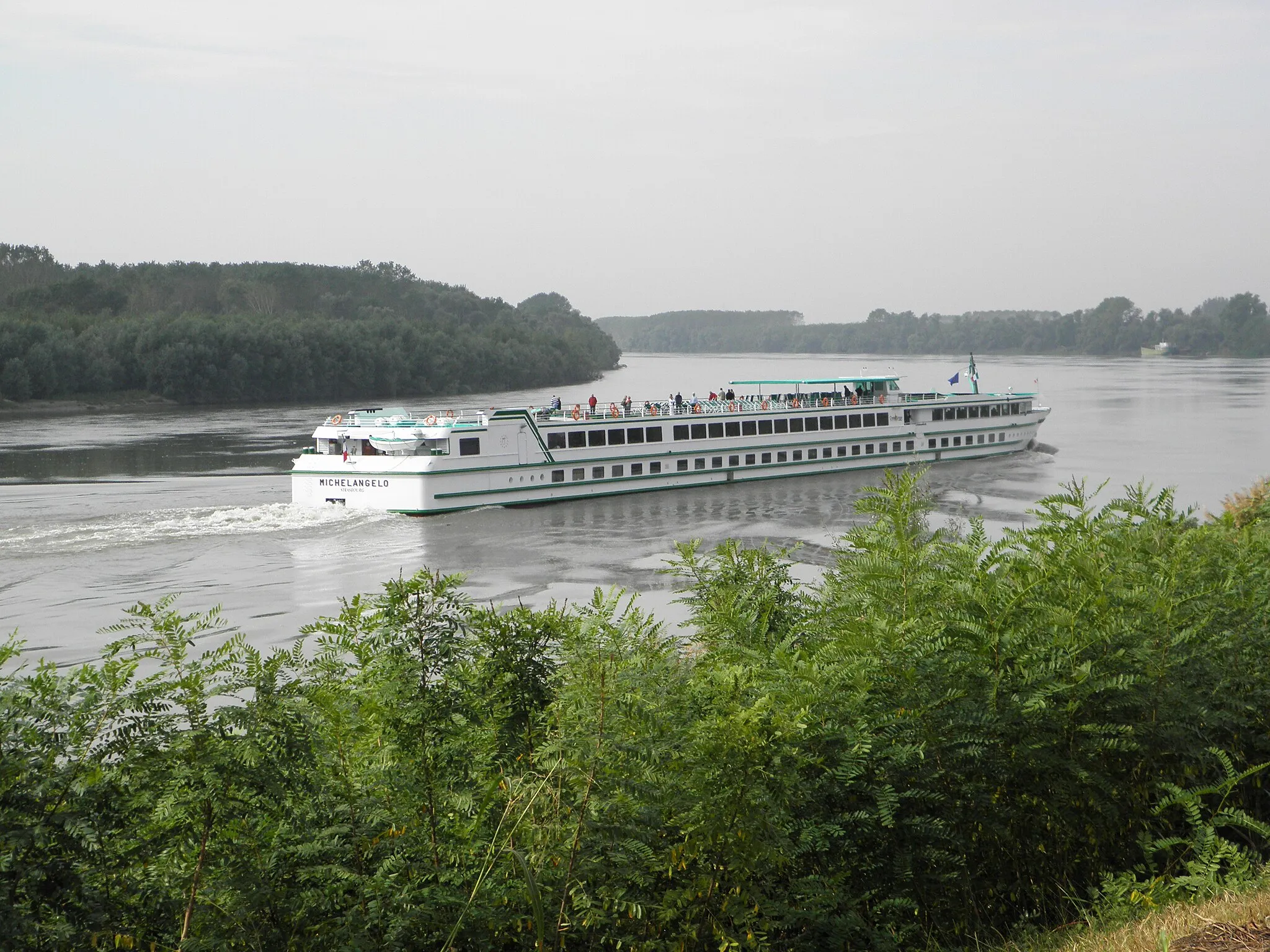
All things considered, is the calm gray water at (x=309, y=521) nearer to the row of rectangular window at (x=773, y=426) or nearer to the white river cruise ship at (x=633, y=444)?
the white river cruise ship at (x=633, y=444)

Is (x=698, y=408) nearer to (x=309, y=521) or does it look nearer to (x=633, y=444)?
(x=633, y=444)

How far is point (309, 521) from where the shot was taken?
1469 inches

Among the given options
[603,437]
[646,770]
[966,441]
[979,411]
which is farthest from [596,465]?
[646,770]

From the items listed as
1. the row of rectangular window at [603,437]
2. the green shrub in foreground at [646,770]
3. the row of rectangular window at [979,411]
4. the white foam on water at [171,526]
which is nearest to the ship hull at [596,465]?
the row of rectangular window at [603,437]

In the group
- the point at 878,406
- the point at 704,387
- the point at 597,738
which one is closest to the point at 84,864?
the point at 597,738

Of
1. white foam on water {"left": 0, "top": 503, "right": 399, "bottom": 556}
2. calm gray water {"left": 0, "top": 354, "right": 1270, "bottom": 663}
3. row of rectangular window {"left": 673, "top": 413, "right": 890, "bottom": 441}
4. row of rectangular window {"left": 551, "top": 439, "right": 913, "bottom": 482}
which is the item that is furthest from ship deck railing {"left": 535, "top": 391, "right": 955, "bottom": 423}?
white foam on water {"left": 0, "top": 503, "right": 399, "bottom": 556}

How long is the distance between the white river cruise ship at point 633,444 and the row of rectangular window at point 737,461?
0.17 feet

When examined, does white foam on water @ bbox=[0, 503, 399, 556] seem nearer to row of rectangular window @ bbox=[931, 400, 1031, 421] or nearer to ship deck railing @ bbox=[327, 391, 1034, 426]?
ship deck railing @ bbox=[327, 391, 1034, 426]

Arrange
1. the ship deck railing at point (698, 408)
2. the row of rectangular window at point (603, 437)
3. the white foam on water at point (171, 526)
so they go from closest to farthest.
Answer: the white foam on water at point (171, 526), the ship deck railing at point (698, 408), the row of rectangular window at point (603, 437)

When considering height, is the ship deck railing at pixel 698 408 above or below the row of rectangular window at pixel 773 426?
above

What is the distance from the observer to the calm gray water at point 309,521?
27.0 metres

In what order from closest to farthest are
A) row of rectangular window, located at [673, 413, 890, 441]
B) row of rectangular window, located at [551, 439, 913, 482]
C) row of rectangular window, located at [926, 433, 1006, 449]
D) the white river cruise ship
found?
1. the white river cruise ship
2. row of rectangular window, located at [551, 439, 913, 482]
3. row of rectangular window, located at [673, 413, 890, 441]
4. row of rectangular window, located at [926, 433, 1006, 449]

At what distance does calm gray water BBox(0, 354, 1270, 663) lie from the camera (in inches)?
1061

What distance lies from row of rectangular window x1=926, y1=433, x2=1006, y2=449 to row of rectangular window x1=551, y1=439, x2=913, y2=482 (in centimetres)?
123
